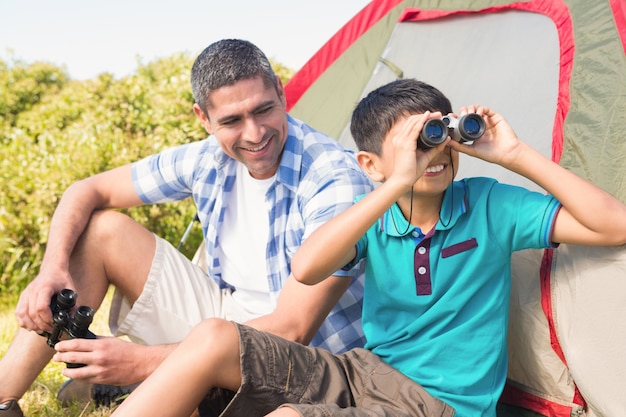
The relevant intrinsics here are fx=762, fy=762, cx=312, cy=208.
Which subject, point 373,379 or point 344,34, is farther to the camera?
point 344,34

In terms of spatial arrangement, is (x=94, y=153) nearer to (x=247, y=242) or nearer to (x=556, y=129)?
(x=247, y=242)

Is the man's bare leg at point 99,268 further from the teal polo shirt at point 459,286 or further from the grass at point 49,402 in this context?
the teal polo shirt at point 459,286

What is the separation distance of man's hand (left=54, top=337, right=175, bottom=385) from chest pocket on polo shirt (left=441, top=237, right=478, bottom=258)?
2.99 ft

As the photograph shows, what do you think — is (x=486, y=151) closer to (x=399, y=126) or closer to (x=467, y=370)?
(x=399, y=126)

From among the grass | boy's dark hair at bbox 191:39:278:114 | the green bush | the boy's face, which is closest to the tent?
the boy's face

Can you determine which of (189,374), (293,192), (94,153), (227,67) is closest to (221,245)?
(293,192)

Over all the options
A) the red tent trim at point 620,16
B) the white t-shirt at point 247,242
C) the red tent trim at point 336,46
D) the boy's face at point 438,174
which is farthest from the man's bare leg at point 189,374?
the red tent trim at point 336,46

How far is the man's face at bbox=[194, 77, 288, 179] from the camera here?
8.33ft

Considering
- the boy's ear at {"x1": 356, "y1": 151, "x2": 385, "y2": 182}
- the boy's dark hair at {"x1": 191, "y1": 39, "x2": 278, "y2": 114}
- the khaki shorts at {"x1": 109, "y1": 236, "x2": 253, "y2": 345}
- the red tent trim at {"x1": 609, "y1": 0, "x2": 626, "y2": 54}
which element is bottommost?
the khaki shorts at {"x1": 109, "y1": 236, "x2": 253, "y2": 345}

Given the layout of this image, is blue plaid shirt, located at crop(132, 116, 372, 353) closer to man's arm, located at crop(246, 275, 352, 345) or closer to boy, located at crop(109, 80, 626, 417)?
man's arm, located at crop(246, 275, 352, 345)

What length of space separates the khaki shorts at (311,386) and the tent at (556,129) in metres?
0.40

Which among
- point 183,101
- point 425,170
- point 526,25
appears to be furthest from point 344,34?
point 425,170

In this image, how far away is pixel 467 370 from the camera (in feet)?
6.56

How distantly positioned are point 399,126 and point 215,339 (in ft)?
2.47
